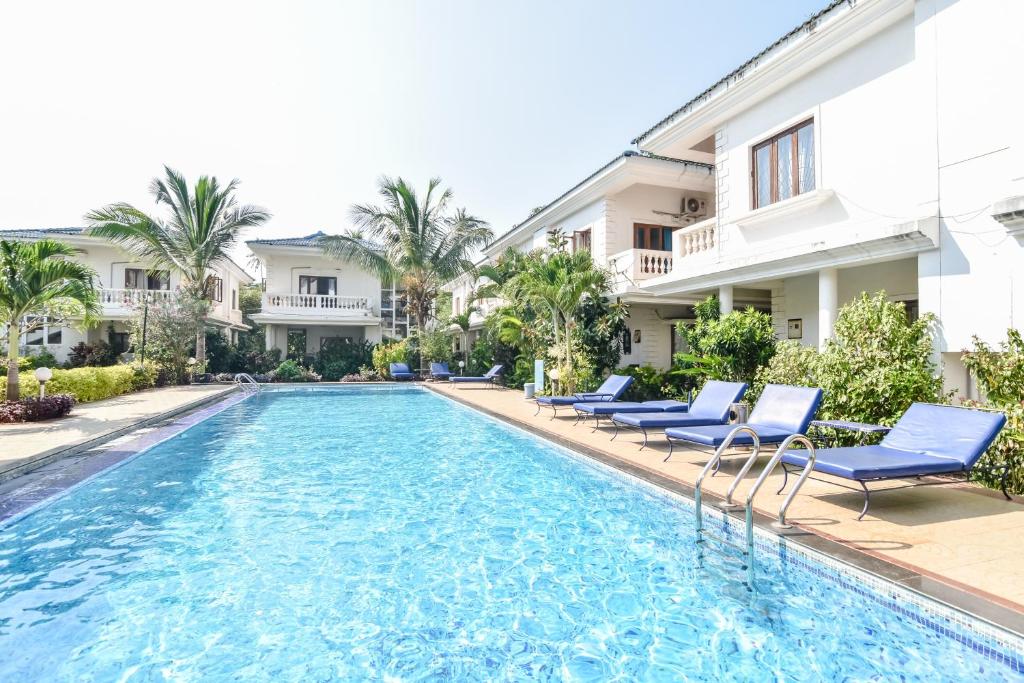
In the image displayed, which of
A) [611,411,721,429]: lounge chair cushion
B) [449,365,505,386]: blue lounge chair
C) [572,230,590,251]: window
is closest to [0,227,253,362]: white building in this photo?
[449,365,505,386]: blue lounge chair

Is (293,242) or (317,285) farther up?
(293,242)

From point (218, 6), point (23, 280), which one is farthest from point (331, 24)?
point (23, 280)

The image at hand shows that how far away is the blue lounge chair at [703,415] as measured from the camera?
28.7ft

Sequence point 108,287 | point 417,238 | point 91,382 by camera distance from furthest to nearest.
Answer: point 108,287 < point 417,238 < point 91,382

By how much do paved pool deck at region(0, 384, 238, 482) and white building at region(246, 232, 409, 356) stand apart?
38.9ft

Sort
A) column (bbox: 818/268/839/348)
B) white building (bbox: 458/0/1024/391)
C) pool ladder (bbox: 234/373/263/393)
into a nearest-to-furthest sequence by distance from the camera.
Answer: white building (bbox: 458/0/1024/391)
column (bbox: 818/268/839/348)
pool ladder (bbox: 234/373/263/393)

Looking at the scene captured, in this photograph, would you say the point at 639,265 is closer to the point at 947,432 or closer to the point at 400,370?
the point at 947,432

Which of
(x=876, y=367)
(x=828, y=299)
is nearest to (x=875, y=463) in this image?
(x=876, y=367)

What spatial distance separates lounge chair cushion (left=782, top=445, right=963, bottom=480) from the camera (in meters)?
5.11

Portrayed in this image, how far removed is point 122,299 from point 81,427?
61.1 feet

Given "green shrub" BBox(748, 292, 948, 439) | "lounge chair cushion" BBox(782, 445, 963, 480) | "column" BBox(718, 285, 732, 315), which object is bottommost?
"lounge chair cushion" BBox(782, 445, 963, 480)

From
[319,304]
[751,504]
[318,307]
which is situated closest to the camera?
[751,504]

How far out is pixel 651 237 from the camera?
62.1 ft

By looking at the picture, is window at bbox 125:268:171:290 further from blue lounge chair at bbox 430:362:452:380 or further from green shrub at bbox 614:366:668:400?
green shrub at bbox 614:366:668:400
